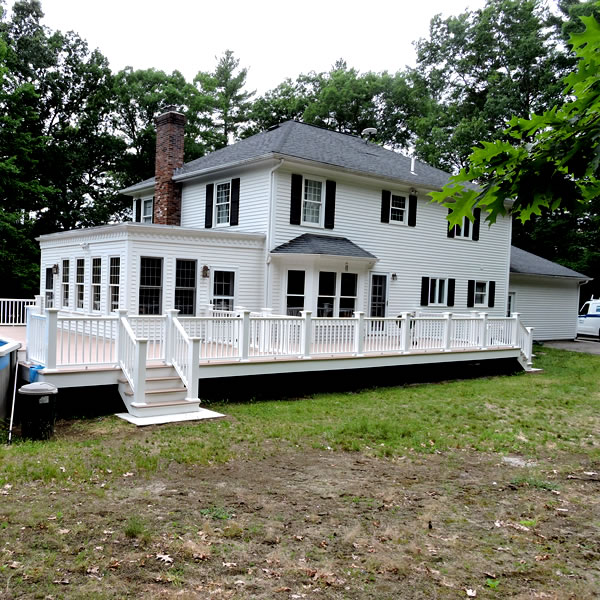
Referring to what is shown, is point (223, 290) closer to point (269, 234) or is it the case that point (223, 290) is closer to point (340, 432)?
point (269, 234)

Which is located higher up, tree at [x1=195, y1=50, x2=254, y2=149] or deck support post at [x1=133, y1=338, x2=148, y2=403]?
tree at [x1=195, y1=50, x2=254, y2=149]

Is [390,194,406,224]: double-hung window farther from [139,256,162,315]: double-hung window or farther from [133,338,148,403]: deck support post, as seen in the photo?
[133,338,148,403]: deck support post

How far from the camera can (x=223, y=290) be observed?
14.8 metres

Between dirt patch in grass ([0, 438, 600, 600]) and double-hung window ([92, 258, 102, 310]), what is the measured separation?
31.6 feet

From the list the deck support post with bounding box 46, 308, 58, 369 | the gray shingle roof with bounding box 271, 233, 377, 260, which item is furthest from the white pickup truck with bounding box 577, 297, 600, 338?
the deck support post with bounding box 46, 308, 58, 369

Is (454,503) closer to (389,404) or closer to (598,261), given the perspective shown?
(389,404)

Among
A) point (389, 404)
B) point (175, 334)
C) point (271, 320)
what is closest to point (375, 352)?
point (389, 404)

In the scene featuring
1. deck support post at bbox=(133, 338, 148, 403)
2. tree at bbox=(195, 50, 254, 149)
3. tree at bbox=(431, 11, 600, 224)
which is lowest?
deck support post at bbox=(133, 338, 148, 403)

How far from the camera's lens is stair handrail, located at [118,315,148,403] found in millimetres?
8859

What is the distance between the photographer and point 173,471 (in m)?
6.24

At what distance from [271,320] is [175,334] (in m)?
2.19

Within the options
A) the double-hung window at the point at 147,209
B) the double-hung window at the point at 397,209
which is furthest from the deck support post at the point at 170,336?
the double-hung window at the point at 147,209

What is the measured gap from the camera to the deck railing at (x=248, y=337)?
367 inches

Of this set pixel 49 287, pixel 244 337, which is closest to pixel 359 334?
pixel 244 337
